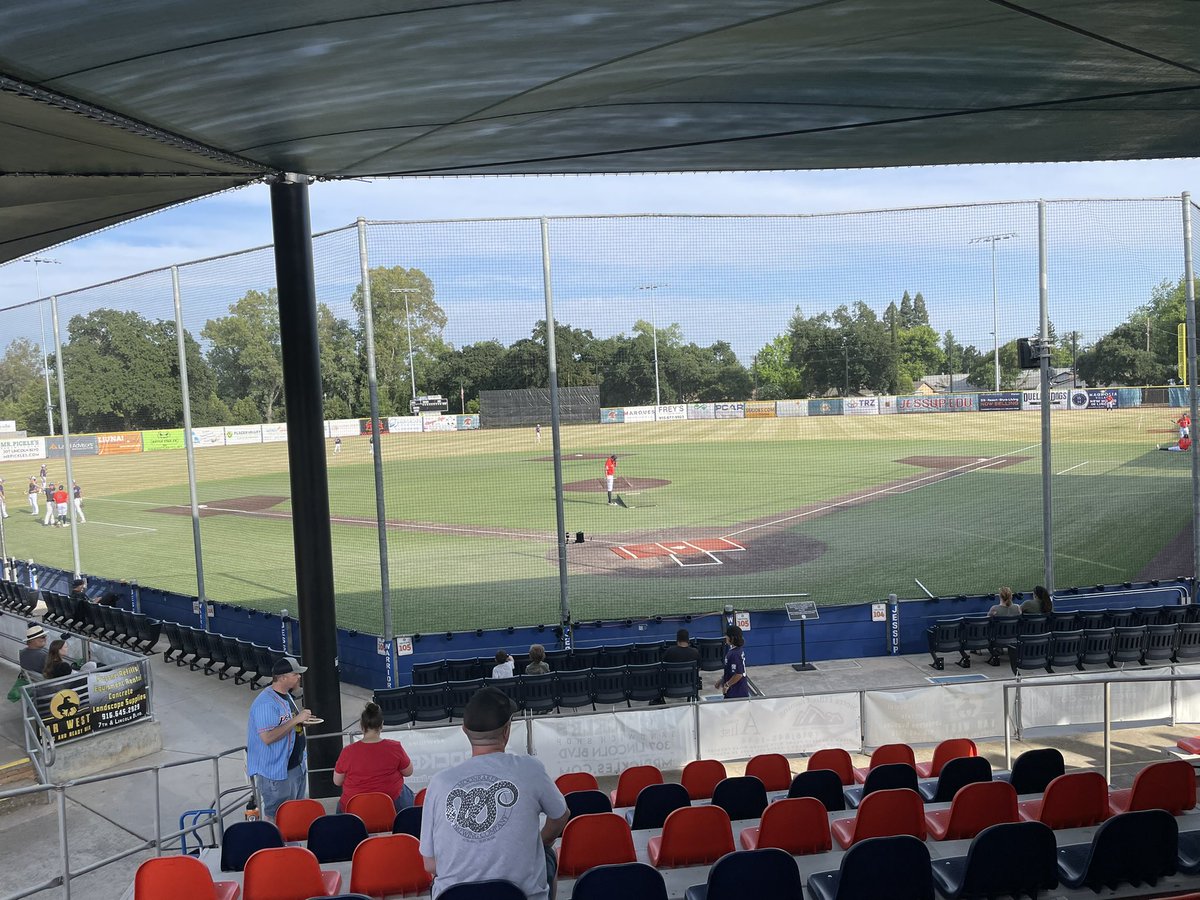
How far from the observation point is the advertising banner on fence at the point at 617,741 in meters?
9.20

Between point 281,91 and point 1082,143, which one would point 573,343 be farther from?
point 281,91

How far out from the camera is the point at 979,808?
5.34m

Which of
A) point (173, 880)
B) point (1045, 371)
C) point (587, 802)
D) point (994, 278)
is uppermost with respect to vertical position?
point (994, 278)

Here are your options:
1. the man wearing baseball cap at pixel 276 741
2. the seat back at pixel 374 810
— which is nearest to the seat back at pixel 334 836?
the seat back at pixel 374 810

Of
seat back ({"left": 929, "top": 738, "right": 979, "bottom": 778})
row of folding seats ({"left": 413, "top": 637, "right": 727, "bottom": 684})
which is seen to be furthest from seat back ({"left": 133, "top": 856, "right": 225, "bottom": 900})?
row of folding seats ({"left": 413, "top": 637, "right": 727, "bottom": 684})

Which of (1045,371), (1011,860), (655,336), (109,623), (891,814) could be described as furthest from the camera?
(655,336)

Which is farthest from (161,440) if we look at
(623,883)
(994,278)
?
(623,883)

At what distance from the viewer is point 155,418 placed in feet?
104

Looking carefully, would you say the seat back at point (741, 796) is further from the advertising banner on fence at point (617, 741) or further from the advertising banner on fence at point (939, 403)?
A: the advertising banner on fence at point (939, 403)

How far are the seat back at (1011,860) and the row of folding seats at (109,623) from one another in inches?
590

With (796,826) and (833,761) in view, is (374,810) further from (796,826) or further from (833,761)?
(833,761)

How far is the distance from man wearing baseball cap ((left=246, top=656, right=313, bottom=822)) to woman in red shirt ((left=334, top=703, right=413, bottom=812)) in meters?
0.45

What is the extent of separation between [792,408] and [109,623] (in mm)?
22671

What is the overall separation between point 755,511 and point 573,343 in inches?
368
